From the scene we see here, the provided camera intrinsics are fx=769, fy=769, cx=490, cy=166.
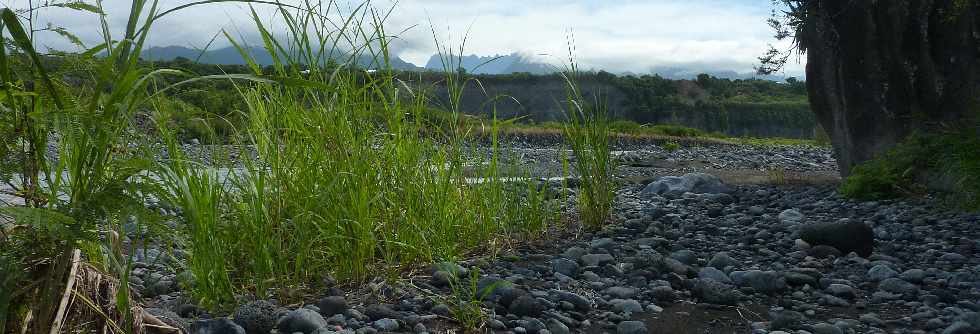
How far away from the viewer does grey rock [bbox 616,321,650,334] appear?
9.23ft

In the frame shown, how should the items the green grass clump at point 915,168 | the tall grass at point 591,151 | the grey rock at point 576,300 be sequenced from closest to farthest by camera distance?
the grey rock at point 576,300 → the tall grass at point 591,151 → the green grass clump at point 915,168

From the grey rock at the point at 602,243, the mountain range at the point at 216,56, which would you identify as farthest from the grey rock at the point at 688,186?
the mountain range at the point at 216,56

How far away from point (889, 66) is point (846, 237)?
3.28 m

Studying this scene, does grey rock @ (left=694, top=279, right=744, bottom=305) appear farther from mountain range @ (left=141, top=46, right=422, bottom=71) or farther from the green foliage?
mountain range @ (left=141, top=46, right=422, bottom=71)

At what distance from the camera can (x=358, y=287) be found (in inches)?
124

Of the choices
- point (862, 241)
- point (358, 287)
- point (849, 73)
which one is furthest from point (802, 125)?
point (358, 287)

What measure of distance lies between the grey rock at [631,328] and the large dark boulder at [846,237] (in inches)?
78.0

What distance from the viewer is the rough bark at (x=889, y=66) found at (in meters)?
6.50

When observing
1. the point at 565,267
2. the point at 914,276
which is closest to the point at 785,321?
the point at 565,267

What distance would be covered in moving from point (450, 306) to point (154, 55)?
1.51 metres

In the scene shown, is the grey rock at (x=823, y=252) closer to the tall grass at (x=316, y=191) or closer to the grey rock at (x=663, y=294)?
the grey rock at (x=663, y=294)

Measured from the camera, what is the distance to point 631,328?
2828 mm

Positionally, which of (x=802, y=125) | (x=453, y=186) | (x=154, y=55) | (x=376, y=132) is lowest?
(x=802, y=125)

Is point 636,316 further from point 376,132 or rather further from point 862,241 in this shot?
point 862,241
